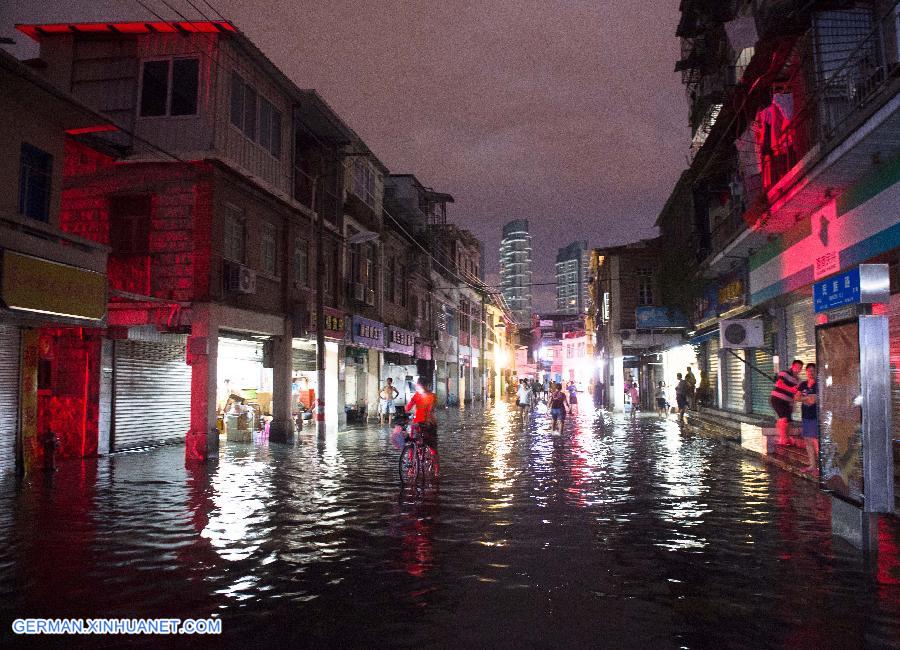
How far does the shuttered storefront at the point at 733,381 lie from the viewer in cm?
2323

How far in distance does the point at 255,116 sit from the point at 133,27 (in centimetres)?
360

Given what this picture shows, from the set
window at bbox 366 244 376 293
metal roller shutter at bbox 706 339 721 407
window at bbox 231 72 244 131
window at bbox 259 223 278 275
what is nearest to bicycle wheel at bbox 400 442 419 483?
window at bbox 259 223 278 275

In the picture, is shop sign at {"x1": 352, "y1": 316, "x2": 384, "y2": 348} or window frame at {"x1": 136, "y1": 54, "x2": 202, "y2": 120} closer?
window frame at {"x1": 136, "y1": 54, "x2": 202, "y2": 120}

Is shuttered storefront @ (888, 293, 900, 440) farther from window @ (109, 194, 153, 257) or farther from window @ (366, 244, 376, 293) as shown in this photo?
window @ (366, 244, 376, 293)

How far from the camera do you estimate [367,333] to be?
27453 mm

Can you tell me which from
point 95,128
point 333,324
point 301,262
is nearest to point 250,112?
point 95,128

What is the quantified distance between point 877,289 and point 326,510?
7.59m

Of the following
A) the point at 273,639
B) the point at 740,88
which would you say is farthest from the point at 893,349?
the point at 273,639

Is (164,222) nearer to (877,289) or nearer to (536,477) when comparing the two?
(536,477)

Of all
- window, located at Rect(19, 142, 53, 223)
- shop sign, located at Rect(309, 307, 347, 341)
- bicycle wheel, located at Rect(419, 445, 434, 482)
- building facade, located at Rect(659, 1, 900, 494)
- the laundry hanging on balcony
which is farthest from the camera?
shop sign, located at Rect(309, 307, 347, 341)

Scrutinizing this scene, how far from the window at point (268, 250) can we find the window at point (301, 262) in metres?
1.18

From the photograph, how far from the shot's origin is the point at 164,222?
16.9m

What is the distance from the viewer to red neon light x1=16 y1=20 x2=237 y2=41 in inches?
653

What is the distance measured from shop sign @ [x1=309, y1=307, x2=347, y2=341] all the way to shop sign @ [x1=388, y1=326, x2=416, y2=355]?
20.9 feet
